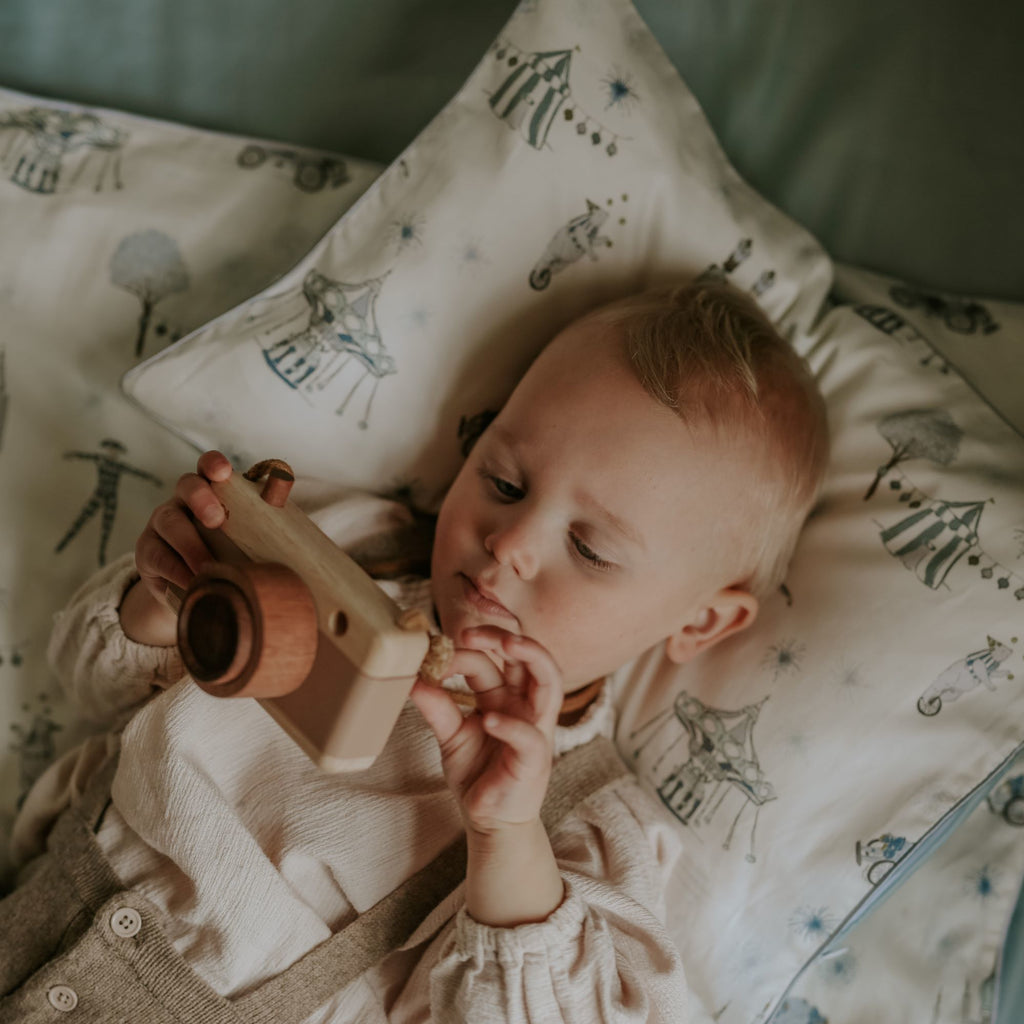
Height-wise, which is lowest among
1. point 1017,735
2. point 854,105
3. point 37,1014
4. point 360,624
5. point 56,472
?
point 37,1014

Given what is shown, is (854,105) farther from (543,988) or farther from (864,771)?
(543,988)

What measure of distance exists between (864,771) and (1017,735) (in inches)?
5.5

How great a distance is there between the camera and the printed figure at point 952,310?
1079 millimetres

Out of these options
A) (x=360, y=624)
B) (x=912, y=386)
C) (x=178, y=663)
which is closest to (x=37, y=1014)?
(x=178, y=663)

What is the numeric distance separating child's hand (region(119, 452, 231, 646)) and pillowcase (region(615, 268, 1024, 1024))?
50 centimetres

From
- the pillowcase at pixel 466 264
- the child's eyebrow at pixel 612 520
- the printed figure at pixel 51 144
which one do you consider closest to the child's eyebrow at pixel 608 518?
the child's eyebrow at pixel 612 520

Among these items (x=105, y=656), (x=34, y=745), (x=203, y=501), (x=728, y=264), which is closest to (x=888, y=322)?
(x=728, y=264)

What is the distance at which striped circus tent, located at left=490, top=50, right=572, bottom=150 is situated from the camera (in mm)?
971

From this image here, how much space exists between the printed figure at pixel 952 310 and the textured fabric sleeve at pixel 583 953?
65 centimetres

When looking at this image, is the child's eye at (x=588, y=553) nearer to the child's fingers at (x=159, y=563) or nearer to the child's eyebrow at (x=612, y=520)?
the child's eyebrow at (x=612, y=520)

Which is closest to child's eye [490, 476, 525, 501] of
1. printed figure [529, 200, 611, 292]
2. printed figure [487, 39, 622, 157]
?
printed figure [529, 200, 611, 292]

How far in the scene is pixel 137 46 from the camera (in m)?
1.19

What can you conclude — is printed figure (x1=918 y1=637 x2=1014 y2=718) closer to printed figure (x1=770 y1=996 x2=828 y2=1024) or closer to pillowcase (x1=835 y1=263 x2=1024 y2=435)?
pillowcase (x1=835 y1=263 x2=1024 y2=435)

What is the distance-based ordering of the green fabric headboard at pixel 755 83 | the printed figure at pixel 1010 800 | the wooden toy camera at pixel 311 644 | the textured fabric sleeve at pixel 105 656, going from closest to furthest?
the wooden toy camera at pixel 311 644 → the textured fabric sleeve at pixel 105 656 → the printed figure at pixel 1010 800 → the green fabric headboard at pixel 755 83
